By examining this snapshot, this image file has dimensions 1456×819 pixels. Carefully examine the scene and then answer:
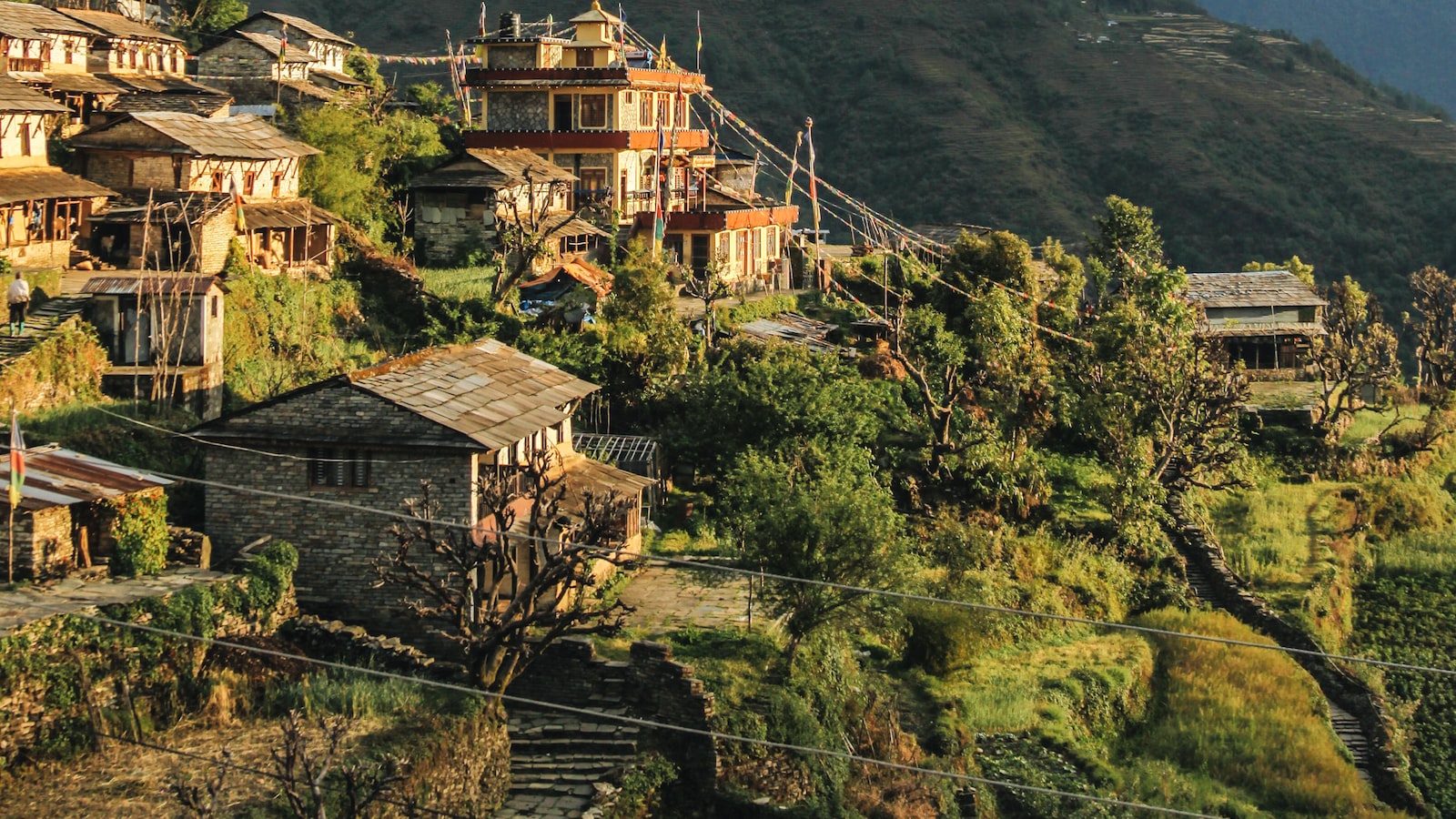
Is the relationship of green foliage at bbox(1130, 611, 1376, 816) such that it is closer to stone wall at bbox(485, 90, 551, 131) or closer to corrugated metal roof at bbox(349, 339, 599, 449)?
corrugated metal roof at bbox(349, 339, 599, 449)

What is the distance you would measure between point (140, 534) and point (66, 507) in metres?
1.36

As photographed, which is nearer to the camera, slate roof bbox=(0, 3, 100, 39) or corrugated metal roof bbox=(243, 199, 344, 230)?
corrugated metal roof bbox=(243, 199, 344, 230)

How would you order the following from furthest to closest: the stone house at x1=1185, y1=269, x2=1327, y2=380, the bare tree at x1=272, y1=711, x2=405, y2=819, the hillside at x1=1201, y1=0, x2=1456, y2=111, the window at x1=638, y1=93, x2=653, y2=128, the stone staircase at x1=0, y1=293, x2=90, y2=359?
1. the hillside at x1=1201, y1=0, x2=1456, y2=111
2. the window at x1=638, y1=93, x2=653, y2=128
3. the stone house at x1=1185, y1=269, x2=1327, y2=380
4. the stone staircase at x1=0, y1=293, x2=90, y2=359
5. the bare tree at x1=272, y1=711, x2=405, y2=819

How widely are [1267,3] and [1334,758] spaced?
555ft

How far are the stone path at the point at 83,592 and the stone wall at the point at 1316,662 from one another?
64.4 ft

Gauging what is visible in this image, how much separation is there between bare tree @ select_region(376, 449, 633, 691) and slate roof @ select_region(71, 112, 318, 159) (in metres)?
16.1

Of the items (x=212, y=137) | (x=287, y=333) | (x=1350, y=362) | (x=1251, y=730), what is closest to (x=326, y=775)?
(x=287, y=333)

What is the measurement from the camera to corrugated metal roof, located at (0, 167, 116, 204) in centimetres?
3703

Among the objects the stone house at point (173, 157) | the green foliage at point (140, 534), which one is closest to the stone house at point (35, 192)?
the stone house at point (173, 157)

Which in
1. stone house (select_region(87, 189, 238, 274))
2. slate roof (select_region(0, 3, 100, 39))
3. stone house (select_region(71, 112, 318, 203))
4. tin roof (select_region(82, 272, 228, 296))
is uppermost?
slate roof (select_region(0, 3, 100, 39))

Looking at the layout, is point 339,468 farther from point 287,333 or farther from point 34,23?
point 34,23

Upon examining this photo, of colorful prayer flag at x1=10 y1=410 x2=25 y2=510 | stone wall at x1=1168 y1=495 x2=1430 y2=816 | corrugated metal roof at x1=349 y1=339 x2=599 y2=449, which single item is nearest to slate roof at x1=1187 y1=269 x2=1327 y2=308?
stone wall at x1=1168 y1=495 x2=1430 y2=816

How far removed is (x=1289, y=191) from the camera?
104750 millimetres

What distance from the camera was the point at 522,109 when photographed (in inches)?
2205
